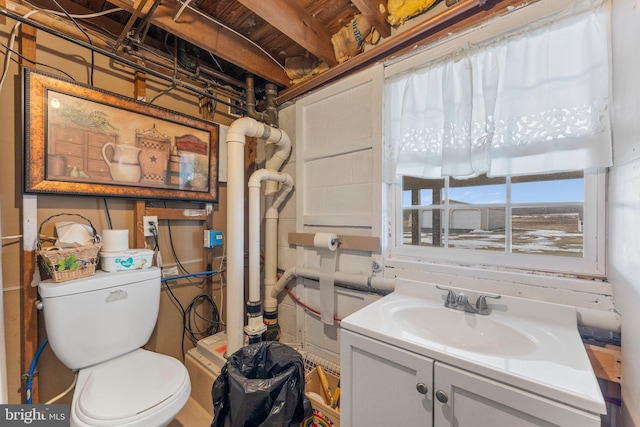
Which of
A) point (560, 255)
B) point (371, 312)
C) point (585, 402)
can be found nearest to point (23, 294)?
point (371, 312)

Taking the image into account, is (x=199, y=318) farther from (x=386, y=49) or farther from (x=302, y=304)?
(x=386, y=49)

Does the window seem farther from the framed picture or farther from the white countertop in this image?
the framed picture

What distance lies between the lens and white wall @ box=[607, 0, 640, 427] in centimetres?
65

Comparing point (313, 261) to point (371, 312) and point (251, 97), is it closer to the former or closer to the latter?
point (371, 312)

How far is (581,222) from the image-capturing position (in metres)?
1.03

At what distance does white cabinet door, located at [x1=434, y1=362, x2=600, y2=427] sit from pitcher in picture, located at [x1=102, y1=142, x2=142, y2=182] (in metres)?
1.82

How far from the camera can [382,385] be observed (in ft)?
2.95

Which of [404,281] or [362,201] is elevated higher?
[362,201]

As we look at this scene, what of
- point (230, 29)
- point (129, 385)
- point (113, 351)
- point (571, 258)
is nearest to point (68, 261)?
point (113, 351)

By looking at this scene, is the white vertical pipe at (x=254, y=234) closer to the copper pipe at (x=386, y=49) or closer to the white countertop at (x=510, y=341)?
the copper pipe at (x=386, y=49)

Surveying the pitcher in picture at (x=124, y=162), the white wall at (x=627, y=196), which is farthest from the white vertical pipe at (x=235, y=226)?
the white wall at (x=627, y=196)

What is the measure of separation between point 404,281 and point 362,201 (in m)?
0.52

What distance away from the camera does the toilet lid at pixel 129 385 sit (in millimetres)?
981

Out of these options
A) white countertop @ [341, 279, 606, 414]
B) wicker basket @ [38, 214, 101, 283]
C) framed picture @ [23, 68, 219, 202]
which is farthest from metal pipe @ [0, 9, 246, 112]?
white countertop @ [341, 279, 606, 414]
